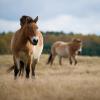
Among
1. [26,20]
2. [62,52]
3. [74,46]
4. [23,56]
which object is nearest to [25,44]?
[23,56]

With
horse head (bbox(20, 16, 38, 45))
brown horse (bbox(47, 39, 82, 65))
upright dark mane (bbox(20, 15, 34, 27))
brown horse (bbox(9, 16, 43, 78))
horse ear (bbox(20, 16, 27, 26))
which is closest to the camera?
horse head (bbox(20, 16, 38, 45))

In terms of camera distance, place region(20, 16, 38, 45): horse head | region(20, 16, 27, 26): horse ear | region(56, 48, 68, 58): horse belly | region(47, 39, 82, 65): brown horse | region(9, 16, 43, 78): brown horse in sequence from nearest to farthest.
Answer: region(20, 16, 38, 45): horse head
region(9, 16, 43, 78): brown horse
region(20, 16, 27, 26): horse ear
region(47, 39, 82, 65): brown horse
region(56, 48, 68, 58): horse belly

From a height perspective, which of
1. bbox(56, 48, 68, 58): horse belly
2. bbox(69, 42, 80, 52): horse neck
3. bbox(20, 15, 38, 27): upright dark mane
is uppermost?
bbox(20, 15, 38, 27): upright dark mane

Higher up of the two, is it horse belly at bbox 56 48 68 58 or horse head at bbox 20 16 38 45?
horse head at bbox 20 16 38 45

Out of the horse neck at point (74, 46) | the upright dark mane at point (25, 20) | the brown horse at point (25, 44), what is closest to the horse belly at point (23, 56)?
the brown horse at point (25, 44)

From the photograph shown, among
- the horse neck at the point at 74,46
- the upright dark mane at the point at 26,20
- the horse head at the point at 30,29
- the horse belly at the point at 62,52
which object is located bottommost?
the horse belly at the point at 62,52

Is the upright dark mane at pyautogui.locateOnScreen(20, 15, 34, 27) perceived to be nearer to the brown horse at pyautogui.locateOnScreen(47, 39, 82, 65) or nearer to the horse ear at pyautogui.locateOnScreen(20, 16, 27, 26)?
the horse ear at pyautogui.locateOnScreen(20, 16, 27, 26)

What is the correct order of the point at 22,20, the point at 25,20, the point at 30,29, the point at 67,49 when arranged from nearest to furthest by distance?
the point at 30,29
the point at 25,20
the point at 22,20
the point at 67,49

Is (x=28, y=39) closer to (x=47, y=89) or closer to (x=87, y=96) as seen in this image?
(x=47, y=89)

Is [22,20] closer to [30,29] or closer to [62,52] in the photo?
[30,29]

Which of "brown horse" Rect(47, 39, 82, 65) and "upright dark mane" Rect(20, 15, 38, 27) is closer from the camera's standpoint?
"upright dark mane" Rect(20, 15, 38, 27)

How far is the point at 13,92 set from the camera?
30.3ft

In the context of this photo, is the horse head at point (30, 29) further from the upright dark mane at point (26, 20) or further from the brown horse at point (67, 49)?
the brown horse at point (67, 49)

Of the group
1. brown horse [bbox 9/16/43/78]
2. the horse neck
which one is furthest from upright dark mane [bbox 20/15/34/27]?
the horse neck
